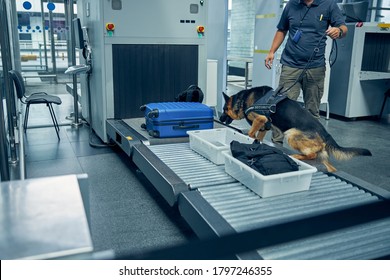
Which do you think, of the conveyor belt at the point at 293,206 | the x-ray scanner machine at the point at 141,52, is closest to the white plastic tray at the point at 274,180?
the conveyor belt at the point at 293,206

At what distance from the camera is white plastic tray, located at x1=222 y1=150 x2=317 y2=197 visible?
217cm

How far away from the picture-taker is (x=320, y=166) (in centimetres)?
275

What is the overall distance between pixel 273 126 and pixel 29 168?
2.34 metres

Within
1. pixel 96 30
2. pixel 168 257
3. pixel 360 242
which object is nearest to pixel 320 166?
pixel 360 242

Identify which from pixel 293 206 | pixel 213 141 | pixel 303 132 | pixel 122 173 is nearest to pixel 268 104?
pixel 303 132

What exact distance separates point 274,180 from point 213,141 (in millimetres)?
1067

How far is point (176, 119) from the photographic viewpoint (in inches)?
137

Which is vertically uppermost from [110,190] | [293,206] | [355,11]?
[355,11]

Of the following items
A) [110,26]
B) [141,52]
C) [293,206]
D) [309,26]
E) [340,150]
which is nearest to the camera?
[293,206]

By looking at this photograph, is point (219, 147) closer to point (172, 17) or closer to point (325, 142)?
point (325, 142)

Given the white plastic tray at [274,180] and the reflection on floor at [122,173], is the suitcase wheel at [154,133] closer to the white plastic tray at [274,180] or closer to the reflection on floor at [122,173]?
the reflection on floor at [122,173]

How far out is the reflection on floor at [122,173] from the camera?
2393mm

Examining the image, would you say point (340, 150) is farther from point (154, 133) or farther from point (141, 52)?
point (141, 52)

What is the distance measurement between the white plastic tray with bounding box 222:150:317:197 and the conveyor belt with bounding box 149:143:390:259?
0.04 metres
